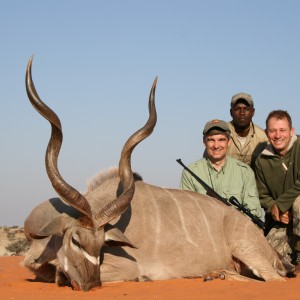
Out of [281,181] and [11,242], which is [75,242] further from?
[11,242]

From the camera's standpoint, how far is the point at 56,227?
4.54 metres

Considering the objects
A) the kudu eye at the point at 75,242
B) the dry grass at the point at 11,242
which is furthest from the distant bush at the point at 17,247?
the kudu eye at the point at 75,242

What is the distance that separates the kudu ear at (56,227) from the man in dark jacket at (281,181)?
2489 mm

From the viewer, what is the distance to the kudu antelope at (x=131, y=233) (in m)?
4.44

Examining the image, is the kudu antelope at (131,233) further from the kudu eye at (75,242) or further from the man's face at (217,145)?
the man's face at (217,145)

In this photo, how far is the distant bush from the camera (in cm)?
1033

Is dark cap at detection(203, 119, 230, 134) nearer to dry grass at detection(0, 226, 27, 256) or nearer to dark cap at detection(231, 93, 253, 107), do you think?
dark cap at detection(231, 93, 253, 107)

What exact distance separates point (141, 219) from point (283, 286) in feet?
4.47

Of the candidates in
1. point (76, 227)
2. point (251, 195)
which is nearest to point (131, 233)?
point (76, 227)

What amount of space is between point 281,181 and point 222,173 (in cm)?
69

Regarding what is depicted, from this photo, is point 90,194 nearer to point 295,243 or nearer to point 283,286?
point 283,286

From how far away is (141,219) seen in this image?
16.7 feet

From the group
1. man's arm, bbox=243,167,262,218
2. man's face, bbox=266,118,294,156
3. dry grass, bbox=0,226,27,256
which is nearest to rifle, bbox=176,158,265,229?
man's arm, bbox=243,167,262,218

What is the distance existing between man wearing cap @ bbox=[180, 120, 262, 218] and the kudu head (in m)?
1.63
